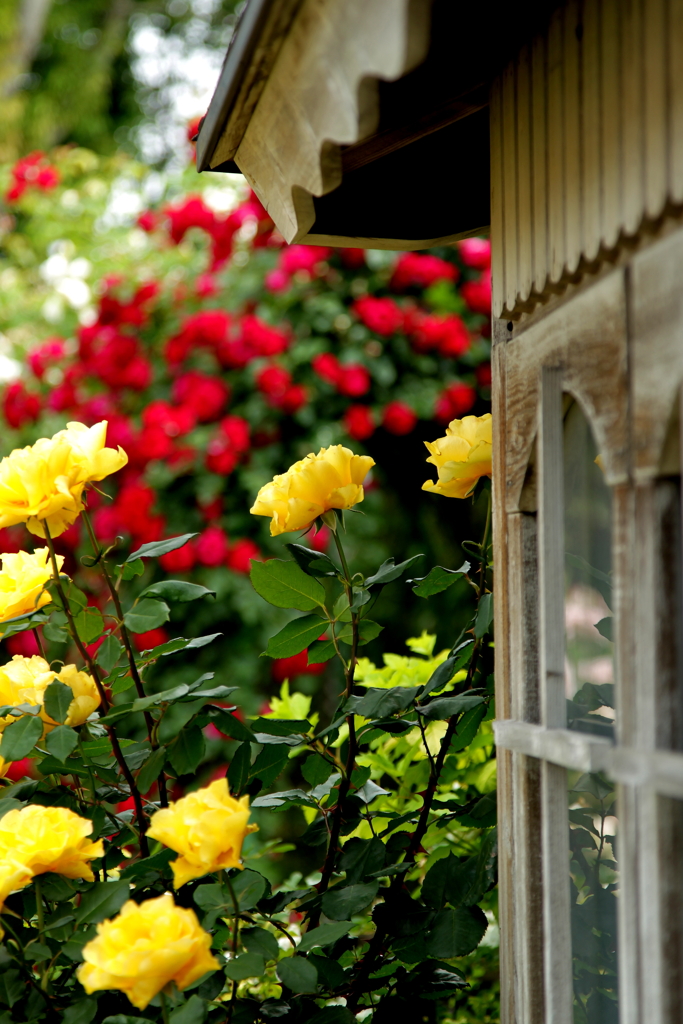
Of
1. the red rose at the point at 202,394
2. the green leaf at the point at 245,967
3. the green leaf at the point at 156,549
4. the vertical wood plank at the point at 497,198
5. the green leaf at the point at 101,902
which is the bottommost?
the red rose at the point at 202,394

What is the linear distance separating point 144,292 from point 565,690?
2852 mm

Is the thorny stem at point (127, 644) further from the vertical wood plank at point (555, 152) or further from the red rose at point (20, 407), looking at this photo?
the red rose at point (20, 407)

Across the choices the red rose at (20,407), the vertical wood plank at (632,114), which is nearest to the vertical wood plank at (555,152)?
the vertical wood plank at (632,114)

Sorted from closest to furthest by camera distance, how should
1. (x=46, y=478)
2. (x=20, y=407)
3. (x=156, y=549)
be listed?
(x=46, y=478)
(x=156, y=549)
(x=20, y=407)

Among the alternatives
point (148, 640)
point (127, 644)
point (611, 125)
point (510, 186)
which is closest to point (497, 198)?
point (510, 186)

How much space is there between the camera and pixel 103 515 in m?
3.08

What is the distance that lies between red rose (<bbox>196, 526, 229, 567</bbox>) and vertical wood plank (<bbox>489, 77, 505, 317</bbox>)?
200 cm

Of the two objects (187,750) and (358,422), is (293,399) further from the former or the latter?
(187,750)

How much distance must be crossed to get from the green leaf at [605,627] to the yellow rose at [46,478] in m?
0.54

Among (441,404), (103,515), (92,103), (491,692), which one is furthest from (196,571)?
(92,103)

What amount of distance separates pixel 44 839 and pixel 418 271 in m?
2.64

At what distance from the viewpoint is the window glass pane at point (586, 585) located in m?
0.84

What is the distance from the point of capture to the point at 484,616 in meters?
1.09

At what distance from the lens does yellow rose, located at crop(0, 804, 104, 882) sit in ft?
2.83
